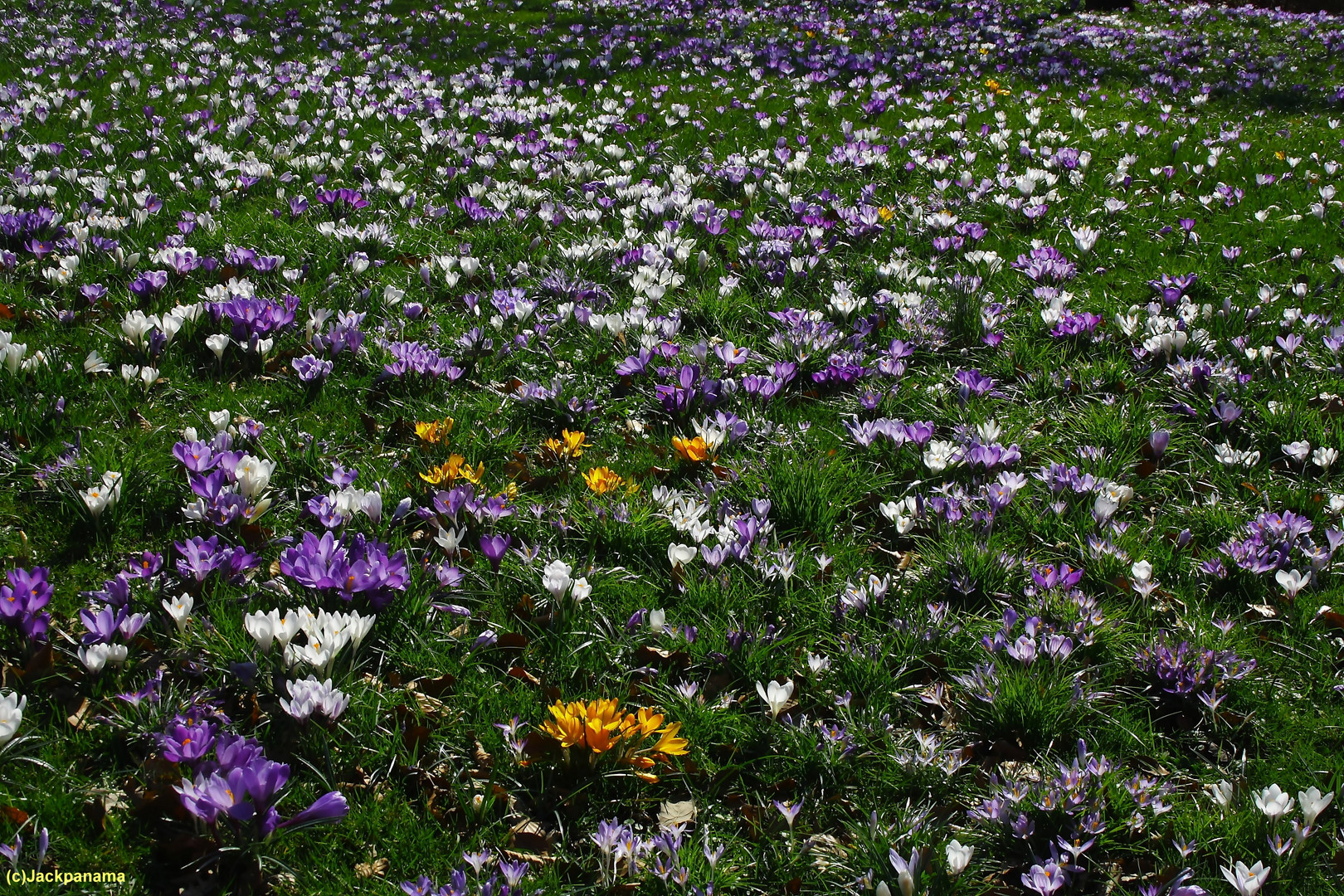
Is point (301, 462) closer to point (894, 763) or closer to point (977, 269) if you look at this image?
point (894, 763)

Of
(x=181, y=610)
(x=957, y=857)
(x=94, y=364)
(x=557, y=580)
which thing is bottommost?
(x=957, y=857)

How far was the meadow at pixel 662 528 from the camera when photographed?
191cm

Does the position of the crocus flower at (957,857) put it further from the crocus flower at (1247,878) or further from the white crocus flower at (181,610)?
the white crocus flower at (181,610)

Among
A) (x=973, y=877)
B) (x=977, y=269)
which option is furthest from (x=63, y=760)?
(x=977, y=269)

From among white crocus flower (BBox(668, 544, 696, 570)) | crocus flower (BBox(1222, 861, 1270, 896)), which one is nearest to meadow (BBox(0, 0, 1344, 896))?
crocus flower (BBox(1222, 861, 1270, 896))

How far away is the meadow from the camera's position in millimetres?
1911

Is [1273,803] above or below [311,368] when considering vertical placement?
below

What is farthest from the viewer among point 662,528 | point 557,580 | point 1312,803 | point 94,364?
point 94,364

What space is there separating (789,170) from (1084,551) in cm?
467

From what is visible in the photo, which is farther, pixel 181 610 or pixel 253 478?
pixel 253 478

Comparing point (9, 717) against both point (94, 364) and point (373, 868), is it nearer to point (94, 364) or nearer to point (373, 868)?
point (373, 868)

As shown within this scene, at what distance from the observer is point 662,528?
9.38 feet

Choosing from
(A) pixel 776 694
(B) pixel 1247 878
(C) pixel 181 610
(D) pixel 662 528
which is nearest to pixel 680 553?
(D) pixel 662 528

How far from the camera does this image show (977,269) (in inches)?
192
